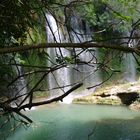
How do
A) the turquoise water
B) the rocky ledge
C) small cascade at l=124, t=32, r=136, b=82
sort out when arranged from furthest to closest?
small cascade at l=124, t=32, r=136, b=82 < the rocky ledge < the turquoise water

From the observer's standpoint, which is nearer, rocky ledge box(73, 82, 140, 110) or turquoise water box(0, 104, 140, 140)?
turquoise water box(0, 104, 140, 140)

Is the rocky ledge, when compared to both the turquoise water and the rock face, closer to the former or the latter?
the rock face

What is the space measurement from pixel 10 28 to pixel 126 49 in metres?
1.01

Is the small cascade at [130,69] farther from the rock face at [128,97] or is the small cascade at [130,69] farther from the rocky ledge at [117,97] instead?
the rock face at [128,97]

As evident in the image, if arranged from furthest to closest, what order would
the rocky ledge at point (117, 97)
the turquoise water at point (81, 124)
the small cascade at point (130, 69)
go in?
the small cascade at point (130, 69), the rocky ledge at point (117, 97), the turquoise water at point (81, 124)

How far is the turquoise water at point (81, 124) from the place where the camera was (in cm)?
845

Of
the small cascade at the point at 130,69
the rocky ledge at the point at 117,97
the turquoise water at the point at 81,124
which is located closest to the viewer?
the turquoise water at the point at 81,124

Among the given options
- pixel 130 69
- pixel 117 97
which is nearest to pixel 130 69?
pixel 130 69

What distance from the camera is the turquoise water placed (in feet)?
27.7

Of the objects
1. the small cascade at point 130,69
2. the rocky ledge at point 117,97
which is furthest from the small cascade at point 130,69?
the rocky ledge at point 117,97

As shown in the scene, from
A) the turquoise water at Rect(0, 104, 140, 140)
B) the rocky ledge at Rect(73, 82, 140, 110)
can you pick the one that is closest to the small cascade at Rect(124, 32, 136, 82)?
the rocky ledge at Rect(73, 82, 140, 110)

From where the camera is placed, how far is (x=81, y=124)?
10117mm

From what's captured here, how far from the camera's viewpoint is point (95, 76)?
58.3 feet

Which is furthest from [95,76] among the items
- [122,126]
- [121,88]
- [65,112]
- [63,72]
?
[122,126]
